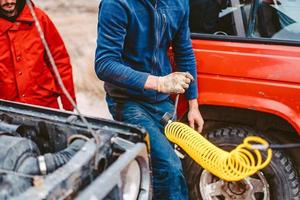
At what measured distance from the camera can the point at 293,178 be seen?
3.37 metres

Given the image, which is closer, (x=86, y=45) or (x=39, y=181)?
(x=39, y=181)

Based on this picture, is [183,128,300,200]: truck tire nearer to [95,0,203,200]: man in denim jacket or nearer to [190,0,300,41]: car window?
[95,0,203,200]: man in denim jacket

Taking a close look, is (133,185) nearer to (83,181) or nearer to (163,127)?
(83,181)

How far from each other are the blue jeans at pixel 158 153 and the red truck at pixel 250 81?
408 mm

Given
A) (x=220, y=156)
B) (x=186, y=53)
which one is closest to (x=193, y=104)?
(x=186, y=53)

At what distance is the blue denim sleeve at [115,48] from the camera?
9.53 feet

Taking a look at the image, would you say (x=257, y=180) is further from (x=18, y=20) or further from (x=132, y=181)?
(x=18, y=20)

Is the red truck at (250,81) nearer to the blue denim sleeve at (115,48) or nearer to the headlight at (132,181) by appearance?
the blue denim sleeve at (115,48)

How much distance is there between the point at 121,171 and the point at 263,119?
1.40 metres

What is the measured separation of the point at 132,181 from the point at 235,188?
1220 millimetres

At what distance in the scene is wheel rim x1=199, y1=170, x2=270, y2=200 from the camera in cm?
342

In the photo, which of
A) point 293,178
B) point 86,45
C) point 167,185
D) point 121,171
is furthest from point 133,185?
point 86,45

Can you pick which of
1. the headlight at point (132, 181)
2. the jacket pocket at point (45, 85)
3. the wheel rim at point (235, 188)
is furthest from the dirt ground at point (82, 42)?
the headlight at point (132, 181)

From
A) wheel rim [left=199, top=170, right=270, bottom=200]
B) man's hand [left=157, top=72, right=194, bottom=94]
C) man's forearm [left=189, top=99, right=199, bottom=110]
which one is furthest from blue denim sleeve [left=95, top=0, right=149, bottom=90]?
wheel rim [left=199, top=170, right=270, bottom=200]
